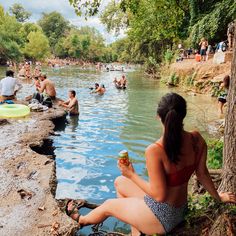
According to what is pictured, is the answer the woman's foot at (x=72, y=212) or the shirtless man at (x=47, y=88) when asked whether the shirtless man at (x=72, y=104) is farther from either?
the woman's foot at (x=72, y=212)

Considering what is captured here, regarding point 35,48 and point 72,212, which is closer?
point 72,212

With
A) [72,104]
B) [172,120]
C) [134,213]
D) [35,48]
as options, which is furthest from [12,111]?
[35,48]

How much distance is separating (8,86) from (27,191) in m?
7.96

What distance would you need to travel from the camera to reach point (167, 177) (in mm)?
3078

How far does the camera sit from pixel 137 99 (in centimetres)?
1998

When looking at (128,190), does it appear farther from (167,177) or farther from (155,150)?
(155,150)

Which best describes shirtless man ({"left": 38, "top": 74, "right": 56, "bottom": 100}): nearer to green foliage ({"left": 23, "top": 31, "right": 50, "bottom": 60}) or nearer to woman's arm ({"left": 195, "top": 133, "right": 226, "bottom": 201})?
woman's arm ({"left": 195, "top": 133, "right": 226, "bottom": 201})

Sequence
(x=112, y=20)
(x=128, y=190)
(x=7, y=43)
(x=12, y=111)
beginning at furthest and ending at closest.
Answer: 1. (x=7, y=43)
2. (x=112, y=20)
3. (x=12, y=111)
4. (x=128, y=190)

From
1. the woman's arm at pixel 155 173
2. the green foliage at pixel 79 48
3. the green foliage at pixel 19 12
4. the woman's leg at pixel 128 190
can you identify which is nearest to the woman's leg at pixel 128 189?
the woman's leg at pixel 128 190

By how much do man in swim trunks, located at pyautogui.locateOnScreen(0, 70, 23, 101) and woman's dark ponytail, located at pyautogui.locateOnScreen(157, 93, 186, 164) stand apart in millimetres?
10150

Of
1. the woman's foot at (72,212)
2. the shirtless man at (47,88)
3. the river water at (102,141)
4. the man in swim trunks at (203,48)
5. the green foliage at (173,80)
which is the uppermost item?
the man in swim trunks at (203,48)

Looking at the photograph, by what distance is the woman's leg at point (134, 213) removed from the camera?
334 centimetres

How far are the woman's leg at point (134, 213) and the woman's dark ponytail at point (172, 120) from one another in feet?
2.28

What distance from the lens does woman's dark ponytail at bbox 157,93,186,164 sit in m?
2.91
